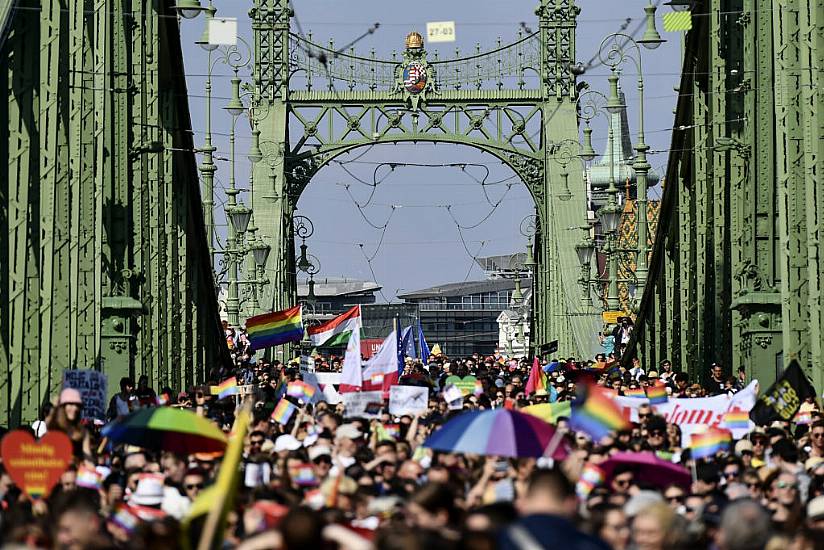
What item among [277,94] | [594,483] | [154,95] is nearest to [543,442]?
[594,483]

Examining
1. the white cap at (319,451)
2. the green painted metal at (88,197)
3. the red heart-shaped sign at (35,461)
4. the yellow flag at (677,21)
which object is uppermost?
the yellow flag at (677,21)

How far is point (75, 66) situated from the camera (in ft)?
88.0

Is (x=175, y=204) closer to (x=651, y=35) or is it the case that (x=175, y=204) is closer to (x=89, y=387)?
(x=651, y=35)

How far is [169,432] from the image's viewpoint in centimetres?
1623

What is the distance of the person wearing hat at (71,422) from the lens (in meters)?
17.7

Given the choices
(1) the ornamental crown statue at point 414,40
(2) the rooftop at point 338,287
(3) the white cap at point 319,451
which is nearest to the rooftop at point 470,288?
(2) the rooftop at point 338,287

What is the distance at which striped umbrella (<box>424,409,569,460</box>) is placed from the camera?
14.3 m

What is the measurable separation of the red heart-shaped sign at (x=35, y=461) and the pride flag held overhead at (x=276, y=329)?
26.0 m

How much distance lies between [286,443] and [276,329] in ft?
71.7

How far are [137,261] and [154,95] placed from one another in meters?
3.33

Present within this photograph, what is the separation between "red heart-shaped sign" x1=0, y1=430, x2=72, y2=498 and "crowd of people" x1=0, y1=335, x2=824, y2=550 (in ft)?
0.46

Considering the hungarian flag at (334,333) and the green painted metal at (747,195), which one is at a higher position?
the green painted metal at (747,195)

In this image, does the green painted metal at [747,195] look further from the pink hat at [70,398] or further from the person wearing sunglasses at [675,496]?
the person wearing sunglasses at [675,496]

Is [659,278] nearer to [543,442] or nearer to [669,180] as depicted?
[669,180]
